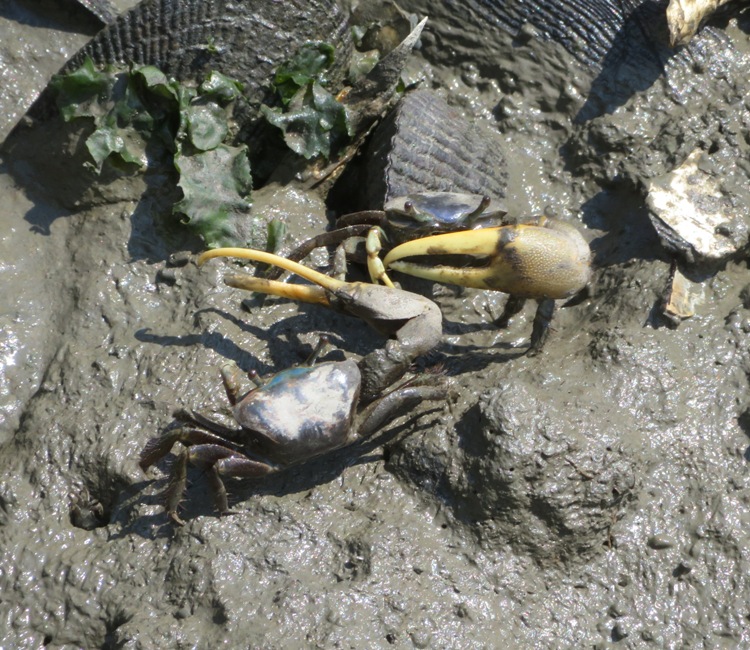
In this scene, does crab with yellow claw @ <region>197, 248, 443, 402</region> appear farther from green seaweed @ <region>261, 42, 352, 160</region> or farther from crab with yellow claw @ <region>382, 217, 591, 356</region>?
green seaweed @ <region>261, 42, 352, 160</region>

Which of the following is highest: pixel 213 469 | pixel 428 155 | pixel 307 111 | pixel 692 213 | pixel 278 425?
pixel 692 213

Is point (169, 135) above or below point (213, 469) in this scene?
above

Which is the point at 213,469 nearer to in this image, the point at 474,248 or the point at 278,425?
the point at 278,425

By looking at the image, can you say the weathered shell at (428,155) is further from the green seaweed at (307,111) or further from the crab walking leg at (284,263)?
the crab walking leg at (284,263)

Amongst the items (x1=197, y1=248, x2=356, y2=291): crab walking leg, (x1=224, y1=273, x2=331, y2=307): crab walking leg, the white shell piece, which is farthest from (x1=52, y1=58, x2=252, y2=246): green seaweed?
the white shell piece

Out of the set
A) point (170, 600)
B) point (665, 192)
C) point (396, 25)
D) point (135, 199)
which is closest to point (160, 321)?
point (135, 199)

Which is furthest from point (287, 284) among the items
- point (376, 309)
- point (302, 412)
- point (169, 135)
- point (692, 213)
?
point (692, 213)

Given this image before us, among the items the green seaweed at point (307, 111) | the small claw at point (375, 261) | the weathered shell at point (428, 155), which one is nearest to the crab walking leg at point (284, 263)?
the small claw at point (375, 261)
